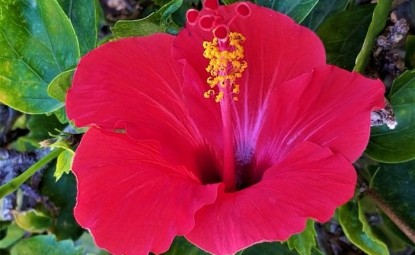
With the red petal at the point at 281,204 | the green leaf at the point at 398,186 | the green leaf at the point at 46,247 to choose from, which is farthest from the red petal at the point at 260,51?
the green leaf at the point at 46,247

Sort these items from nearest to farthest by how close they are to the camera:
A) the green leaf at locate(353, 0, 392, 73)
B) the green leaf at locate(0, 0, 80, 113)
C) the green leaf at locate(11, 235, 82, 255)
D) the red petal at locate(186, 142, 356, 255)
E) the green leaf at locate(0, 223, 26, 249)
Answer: the red petal at locate(186, 142, 356, 255)
the green leaf at locate(353, 0, 392, 73)
the green leaf at locate(0, 0, 80, 113)
the green leaf at locate(11, 235, 82, 255)
the green leaf at locate(0, 223, 26, 249)

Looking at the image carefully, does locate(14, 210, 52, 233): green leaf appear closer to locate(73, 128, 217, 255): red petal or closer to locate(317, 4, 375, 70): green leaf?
locate(73, 128, 217, 255): red petal

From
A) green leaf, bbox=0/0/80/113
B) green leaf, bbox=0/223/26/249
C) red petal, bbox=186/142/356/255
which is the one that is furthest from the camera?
green leaf, bbox=0/223/26/249

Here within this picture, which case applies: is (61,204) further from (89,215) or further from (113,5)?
(89,215)

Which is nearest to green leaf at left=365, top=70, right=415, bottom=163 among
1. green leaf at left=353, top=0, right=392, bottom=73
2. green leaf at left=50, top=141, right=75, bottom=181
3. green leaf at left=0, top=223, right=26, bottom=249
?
green leaf at left=353, top=0, right=392, bottom=73

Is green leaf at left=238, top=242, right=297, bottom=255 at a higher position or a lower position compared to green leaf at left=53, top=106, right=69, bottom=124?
lower

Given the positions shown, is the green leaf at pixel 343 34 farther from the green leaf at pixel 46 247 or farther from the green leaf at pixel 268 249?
the green leaf at pixel 46 247

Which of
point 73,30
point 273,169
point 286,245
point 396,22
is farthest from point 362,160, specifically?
point 73,30
